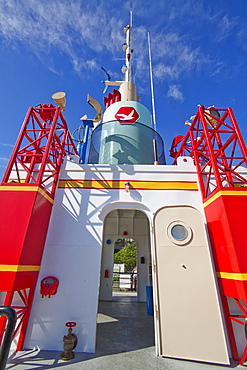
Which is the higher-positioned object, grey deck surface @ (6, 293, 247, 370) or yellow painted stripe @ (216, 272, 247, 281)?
yellow painted stripe @ (216, 272, 247, 281)

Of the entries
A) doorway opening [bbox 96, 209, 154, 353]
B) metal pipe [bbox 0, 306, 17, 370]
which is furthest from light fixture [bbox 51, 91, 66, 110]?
metal pipe [bbox 0, 306, 17, 370]

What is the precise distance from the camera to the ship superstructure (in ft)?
13.5

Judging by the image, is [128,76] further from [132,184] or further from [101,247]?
[101,247]

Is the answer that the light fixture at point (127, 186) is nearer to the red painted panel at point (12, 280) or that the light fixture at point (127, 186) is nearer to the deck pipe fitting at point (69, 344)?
the red painted panel at point (12, 280)

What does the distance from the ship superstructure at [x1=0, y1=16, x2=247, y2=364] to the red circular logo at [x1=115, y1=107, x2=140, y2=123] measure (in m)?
2.91

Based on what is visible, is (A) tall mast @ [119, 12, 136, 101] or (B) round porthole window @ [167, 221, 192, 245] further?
(A) tall mast @ [119, 12, 136, 101]

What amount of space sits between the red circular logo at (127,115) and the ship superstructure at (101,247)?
291 centimetres

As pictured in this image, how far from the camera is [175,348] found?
399cm

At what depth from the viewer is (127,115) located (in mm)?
8672

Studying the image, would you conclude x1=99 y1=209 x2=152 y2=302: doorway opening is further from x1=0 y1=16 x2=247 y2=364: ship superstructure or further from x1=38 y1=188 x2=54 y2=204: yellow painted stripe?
x1=38 y1=188 x2=54 y2=204: yellow painted stripe

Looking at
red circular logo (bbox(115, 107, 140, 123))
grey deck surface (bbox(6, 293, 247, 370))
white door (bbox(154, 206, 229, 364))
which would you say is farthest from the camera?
red circular logo (bbox(115, 107, 140, 123))

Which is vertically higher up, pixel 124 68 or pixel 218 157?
pixel 124 68

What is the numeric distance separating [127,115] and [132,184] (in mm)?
4142

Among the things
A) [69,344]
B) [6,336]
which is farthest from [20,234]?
[6,336]
